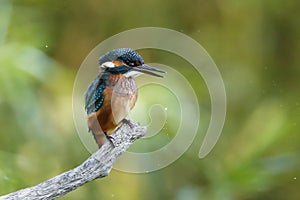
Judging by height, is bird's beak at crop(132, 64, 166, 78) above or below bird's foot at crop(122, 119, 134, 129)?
above

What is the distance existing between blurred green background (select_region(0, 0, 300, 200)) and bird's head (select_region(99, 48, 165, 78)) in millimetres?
1052

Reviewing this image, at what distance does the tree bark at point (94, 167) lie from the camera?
0.91m

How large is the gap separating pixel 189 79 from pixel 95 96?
137 centimetres

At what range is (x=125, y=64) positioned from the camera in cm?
95

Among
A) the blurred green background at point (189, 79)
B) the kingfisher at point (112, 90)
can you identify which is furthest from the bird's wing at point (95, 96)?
the blurred green background at point (189, 79)

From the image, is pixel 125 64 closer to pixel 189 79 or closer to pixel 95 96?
pixel 95 96

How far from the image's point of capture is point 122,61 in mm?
955

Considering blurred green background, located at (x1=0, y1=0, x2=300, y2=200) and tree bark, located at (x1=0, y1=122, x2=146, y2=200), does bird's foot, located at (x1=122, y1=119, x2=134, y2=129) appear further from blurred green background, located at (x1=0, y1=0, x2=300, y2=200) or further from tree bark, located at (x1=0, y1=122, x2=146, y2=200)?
blurred green background, located at (x1=0, y1=0, x2=300, y2=200)

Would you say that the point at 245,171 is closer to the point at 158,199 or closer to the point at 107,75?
the point at 158,199

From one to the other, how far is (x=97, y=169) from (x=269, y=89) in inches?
64.5

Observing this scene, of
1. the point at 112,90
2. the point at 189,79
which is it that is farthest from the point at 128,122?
the point at 189,79

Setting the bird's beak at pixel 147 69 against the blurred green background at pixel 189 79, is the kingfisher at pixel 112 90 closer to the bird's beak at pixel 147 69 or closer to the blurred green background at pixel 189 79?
the bird's beak at pixel 147 69

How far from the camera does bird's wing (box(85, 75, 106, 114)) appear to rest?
3.21ft

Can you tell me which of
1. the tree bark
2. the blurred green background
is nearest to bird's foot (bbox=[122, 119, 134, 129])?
the tree bark
